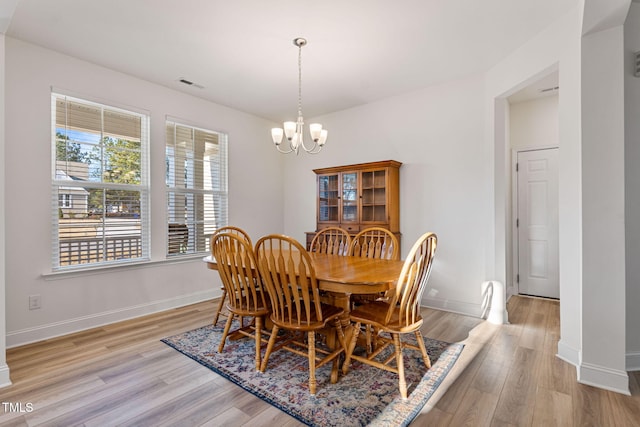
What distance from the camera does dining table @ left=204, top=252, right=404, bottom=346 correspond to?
74.7 inches

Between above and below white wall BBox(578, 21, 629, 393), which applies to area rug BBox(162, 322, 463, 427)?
below

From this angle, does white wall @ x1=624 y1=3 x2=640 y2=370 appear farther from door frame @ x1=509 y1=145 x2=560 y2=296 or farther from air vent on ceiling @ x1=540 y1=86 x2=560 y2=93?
door frame @ x1=509 y1=145 x2=560 y2=296

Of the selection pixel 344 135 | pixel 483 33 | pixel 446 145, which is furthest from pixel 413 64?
pixel 344 135

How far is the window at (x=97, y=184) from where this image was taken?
10.0 feet

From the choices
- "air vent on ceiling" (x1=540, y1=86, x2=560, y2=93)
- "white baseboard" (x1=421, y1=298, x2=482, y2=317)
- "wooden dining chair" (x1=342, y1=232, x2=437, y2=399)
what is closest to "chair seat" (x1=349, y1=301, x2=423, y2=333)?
"wooden dining chair" (x1=342, y1=232, x2=437, y2=399)

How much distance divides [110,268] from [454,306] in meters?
3.84

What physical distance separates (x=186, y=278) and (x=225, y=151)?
181 centimetres

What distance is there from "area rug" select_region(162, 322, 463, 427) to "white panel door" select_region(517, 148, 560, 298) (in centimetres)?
241

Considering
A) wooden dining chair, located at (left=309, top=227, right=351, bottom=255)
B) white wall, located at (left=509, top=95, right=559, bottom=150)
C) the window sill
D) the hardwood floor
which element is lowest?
the hardwood floor

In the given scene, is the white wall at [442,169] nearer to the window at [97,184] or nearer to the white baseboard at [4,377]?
the window at [97,184]

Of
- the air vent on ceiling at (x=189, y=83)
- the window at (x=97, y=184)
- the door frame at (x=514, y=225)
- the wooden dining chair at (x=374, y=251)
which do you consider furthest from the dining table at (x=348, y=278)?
the door frame at (x=514, y=225)

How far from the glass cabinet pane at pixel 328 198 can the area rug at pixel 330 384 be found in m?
2.16

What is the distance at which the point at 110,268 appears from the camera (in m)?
3.32

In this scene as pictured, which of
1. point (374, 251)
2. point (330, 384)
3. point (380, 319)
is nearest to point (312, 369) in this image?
point (330, 384)
